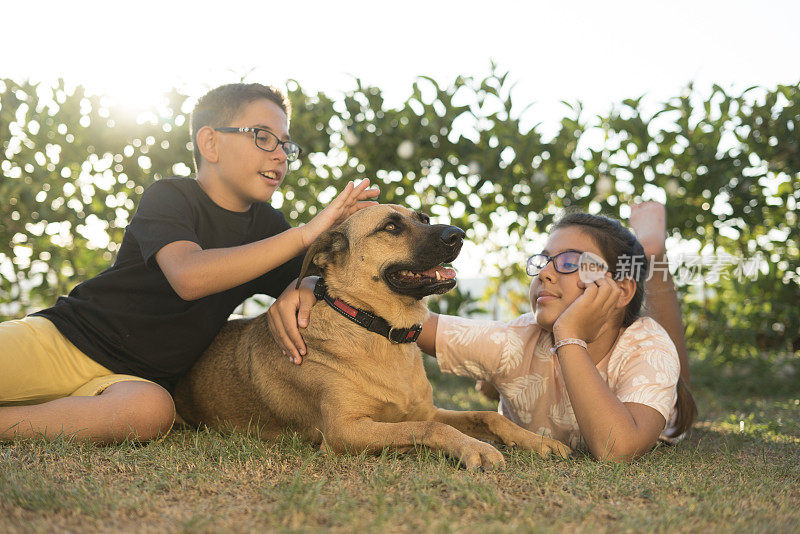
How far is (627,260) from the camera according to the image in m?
3.25

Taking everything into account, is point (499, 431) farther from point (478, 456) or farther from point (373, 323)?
point (373, 323)

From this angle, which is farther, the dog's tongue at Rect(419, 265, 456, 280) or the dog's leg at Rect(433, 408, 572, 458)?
the dog's tongue at Rect(419, 265, 456, 280)

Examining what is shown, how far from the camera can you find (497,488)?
2.01 m

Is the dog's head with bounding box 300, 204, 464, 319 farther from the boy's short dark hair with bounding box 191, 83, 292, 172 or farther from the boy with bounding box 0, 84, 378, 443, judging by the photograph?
the boy's short dark hair with bounding box 191, 83, 292, 172

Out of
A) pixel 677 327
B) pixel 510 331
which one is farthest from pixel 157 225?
pixel 677 327

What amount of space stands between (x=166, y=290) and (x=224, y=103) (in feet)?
3.48

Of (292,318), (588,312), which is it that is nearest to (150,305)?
(292,318)

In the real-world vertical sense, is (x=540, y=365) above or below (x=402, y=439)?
above

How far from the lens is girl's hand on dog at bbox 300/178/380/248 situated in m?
2.82

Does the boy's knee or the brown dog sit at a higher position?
the brown dog

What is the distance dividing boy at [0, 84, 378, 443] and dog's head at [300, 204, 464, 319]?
109 millimetres

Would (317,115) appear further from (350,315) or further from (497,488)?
(497,488)

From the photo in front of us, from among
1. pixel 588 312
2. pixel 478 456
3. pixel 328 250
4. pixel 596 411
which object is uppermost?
pixel 328 250

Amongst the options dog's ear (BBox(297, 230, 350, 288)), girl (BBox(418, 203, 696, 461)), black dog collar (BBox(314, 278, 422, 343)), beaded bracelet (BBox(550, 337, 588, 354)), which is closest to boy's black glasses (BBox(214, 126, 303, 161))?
dog's ear (BBox(297, 230, 350, 288))
